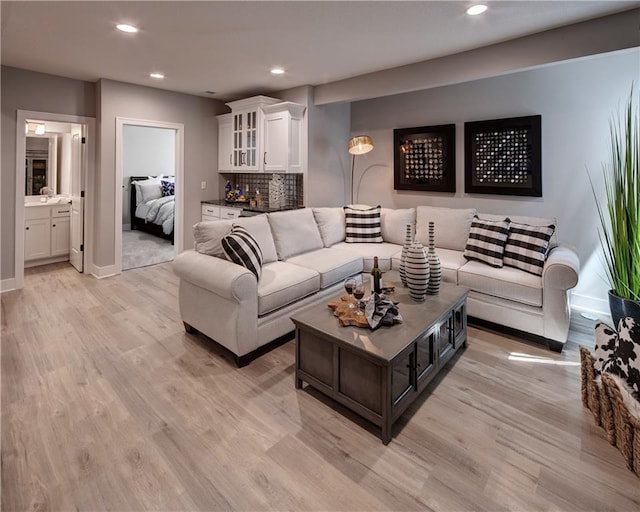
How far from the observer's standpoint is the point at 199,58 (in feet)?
12.2

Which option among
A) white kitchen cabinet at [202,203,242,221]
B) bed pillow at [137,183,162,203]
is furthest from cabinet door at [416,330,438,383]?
bed pillow at [137,183,162,203]

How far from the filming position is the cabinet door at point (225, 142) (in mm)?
5625

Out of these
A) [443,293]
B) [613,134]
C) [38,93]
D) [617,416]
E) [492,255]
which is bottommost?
[617,416]

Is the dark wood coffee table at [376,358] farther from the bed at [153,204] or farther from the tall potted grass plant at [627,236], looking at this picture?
the bed at [153,204]

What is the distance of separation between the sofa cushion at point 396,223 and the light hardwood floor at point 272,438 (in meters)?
1.77

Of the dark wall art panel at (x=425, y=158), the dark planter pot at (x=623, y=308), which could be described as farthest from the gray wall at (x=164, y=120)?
the dark planter pot at (x=623, y=308)

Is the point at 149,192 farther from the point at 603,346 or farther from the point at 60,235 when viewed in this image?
the point at 603,346

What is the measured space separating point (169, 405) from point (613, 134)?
4.29 m

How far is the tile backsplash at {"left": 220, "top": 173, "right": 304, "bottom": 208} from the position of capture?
520 centimetres

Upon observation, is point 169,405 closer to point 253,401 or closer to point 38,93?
point 253,401

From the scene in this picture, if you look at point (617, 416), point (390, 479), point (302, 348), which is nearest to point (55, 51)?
point (302, 348)

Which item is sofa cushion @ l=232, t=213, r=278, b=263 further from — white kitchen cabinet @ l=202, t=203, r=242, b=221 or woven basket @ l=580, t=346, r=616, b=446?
woven basket @ l=580, t=346, r=616, b=446

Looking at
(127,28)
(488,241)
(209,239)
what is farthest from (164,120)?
(488,241)

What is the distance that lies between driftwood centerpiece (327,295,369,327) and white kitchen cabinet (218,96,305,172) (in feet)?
9.56
